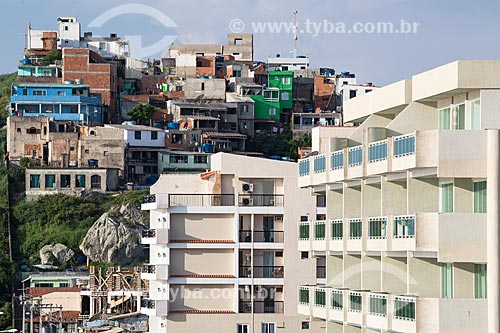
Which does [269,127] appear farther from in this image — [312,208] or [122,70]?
[312,208]

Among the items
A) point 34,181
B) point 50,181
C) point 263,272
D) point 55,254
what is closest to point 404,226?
point 263,272

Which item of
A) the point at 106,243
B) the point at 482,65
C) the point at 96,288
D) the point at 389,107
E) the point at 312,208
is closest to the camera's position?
the point at 482,65

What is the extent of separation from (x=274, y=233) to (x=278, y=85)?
68.1 meters

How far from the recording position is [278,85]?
115312 millimetres

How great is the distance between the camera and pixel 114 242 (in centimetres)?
8919

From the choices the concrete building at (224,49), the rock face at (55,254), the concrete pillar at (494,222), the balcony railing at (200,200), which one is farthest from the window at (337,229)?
the concrete building at (224,49)

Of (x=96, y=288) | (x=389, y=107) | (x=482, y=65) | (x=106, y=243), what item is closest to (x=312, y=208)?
(x=389, y=107)

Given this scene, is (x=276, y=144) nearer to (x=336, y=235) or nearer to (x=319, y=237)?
(x=319, y=237)

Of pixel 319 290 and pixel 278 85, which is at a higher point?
pixel 278 85

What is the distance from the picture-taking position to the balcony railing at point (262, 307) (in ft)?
155

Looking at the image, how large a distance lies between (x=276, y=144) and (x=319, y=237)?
251 ft

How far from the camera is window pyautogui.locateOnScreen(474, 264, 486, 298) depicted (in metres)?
22.7

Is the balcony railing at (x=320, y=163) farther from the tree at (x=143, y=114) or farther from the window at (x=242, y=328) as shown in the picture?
the tree at (x=143, y=114)

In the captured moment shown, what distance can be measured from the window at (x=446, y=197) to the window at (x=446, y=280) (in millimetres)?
736
